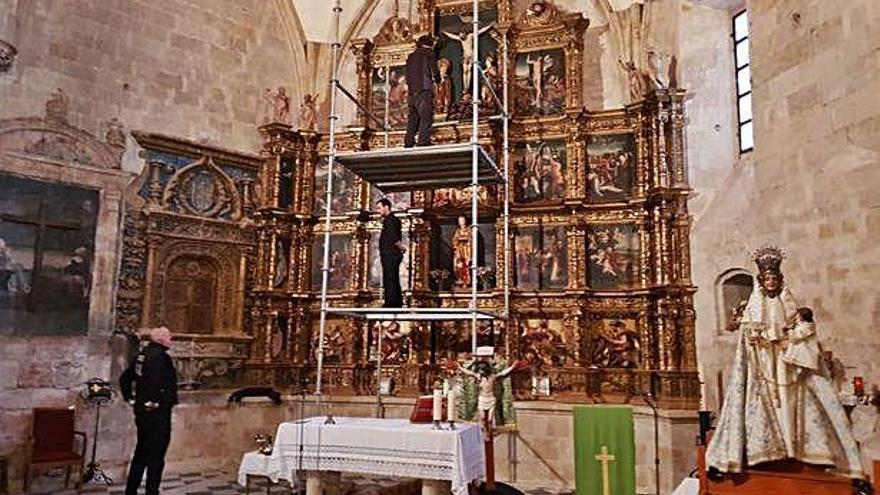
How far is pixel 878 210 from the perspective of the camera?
630 cm

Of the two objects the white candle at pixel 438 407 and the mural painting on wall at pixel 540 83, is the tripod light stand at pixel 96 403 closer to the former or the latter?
the white candle at pixel 438 407

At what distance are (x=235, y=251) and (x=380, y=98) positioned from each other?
3.56 metres

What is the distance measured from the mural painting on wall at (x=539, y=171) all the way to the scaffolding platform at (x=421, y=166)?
267cm

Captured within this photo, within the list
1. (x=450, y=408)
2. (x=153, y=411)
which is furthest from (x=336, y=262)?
(x=450, y=408)

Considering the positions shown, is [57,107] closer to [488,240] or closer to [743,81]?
[488,240]

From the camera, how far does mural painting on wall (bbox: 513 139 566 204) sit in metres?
A: 11.0

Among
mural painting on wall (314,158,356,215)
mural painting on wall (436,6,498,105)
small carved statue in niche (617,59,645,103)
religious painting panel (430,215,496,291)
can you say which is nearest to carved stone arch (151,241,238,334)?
mural painting on wall (314,158,356,215)

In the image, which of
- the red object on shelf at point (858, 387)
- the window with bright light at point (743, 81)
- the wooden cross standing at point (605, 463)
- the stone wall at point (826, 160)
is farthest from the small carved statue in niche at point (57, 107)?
the red object on shelf at point (858, 387)

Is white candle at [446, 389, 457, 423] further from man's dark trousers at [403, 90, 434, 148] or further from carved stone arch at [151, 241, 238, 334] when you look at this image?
carved stone arch at [151, 241, 238, 334]

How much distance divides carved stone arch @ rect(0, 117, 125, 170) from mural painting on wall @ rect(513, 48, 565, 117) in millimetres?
6152

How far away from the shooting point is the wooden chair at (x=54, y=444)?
8273 mm

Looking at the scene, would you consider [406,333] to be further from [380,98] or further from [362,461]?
[362,461]

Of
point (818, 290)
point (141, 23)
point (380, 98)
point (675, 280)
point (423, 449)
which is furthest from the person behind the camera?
point (380, 98)

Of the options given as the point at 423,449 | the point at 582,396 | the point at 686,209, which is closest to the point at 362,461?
the point at 423,449
